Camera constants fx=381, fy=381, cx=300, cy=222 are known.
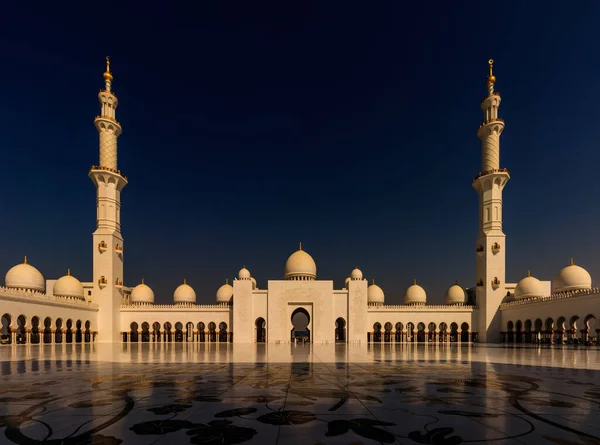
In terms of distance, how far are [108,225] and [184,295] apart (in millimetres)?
11086

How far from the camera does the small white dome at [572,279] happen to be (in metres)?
29.1

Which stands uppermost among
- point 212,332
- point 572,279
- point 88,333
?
point 572,279

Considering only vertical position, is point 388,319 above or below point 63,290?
below

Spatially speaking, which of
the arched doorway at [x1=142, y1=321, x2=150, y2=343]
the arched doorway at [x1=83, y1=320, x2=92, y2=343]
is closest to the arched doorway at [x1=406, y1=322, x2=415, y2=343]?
the arched doorway at [x1=142, y1=321, x2=150, y2=343]

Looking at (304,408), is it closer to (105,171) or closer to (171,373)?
(171,373)

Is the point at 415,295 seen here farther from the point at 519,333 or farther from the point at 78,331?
the point at 78,331

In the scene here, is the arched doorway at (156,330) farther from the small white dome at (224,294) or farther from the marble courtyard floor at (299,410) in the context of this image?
the marble courtyard floor at (299,410)

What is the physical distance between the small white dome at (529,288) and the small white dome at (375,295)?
14.1 m

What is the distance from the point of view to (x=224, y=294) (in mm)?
41875

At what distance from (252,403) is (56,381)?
472 cm

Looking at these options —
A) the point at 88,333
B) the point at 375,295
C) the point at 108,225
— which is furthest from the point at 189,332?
the point at 375,295

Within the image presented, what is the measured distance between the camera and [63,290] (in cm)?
3406

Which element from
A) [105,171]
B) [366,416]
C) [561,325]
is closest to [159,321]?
[105,171]

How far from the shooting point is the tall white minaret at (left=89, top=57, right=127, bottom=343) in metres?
33.9
